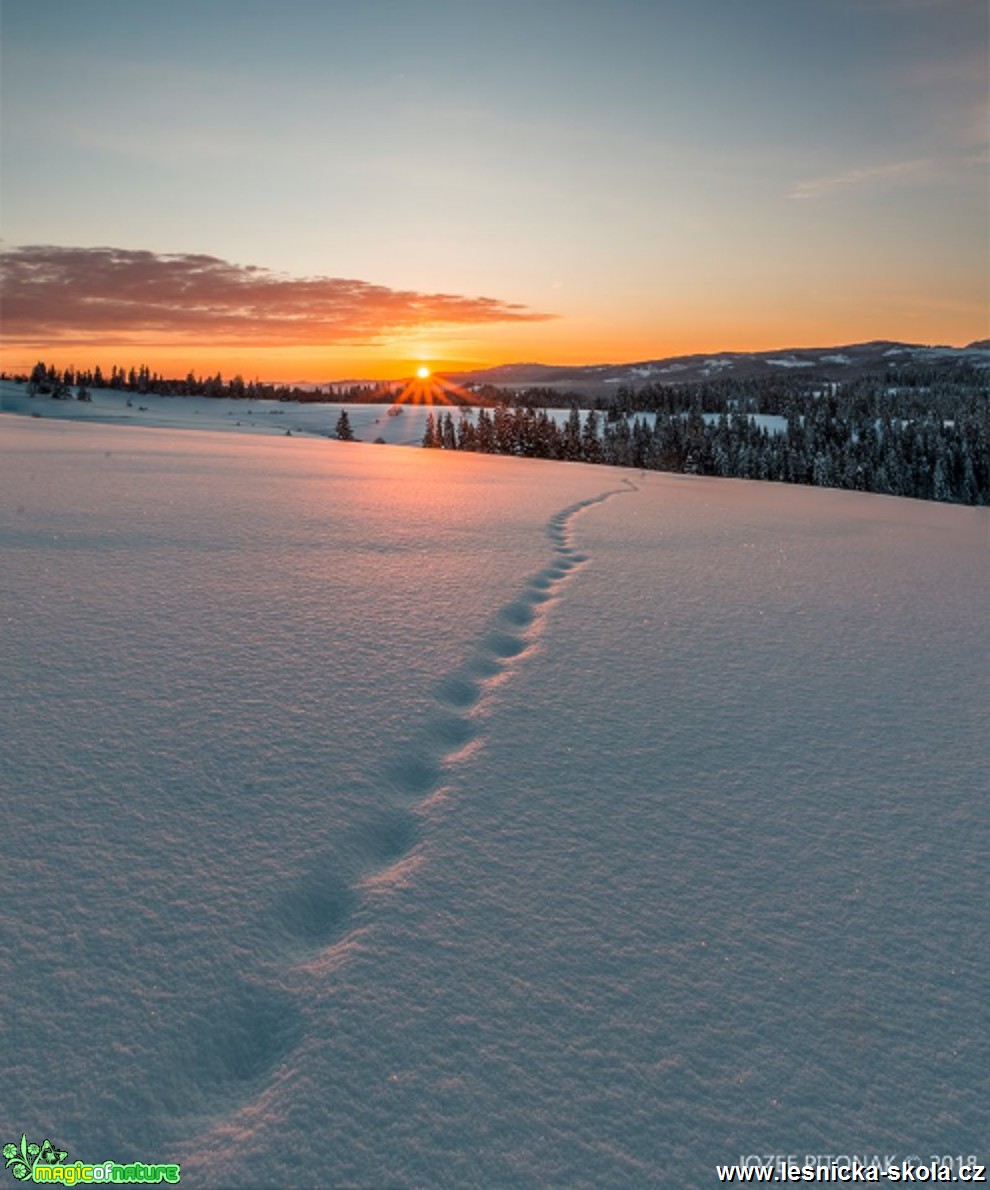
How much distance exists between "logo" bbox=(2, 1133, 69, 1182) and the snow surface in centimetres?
5

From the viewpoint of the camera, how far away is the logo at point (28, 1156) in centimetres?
164

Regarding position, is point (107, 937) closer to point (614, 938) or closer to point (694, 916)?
point (614, 938)

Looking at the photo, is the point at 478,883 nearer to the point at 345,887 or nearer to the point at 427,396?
the point at 345,887

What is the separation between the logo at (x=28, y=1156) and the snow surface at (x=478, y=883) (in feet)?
0.16

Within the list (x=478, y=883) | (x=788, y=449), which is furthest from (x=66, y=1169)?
(x=788, y=449)

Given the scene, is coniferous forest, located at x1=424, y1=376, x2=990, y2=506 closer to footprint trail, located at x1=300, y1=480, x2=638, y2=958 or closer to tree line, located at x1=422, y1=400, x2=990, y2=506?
tree line, located at x1=422, y1=400, x2=990, y2=506

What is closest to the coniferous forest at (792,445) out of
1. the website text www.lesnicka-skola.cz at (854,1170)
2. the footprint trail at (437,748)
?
the footprint trail at (437,748)

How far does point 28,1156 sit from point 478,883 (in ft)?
4.69

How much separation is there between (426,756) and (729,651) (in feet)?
8.72

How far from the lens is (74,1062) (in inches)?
74.4

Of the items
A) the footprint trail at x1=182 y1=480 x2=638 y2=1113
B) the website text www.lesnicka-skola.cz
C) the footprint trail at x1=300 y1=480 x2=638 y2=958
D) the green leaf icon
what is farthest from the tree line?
the green leaf icon

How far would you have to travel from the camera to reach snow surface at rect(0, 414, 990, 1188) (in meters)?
1.82

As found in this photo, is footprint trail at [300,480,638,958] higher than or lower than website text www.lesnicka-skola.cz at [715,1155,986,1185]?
higher

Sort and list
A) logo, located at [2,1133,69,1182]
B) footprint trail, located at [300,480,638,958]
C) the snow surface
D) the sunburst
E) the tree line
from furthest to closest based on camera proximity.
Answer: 1. the sunburst
2. the tree line
3. footprint trail, located at [300,480,638,958]
4. the snow surface
5. logo, located at [2,1133,69,1182]
